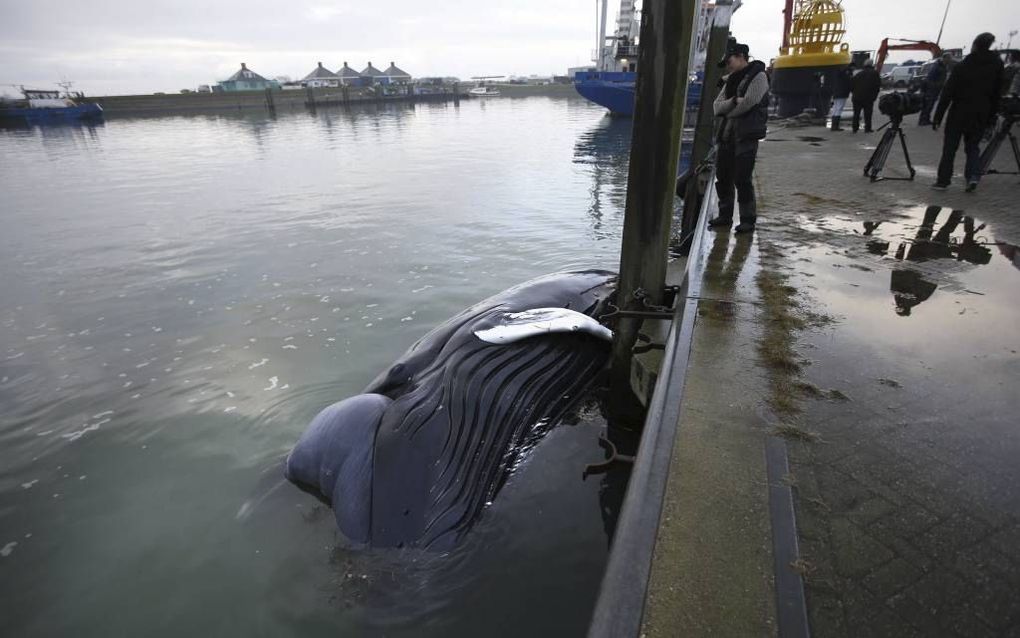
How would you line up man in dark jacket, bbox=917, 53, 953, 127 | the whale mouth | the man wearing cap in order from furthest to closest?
Result: man in dark jacket, bbox=917, 53, 953, 127, the man wearing cap, the whale mouth

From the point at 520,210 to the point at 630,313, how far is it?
928 cm

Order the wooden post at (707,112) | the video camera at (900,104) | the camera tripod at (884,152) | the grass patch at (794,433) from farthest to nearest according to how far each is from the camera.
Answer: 1. the wooden post at (707,112)
2. the camera tripod at (884,152)
3. the video camera at (900,104)
4. the grass patch at (794,433)

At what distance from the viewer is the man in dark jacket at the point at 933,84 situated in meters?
15.0

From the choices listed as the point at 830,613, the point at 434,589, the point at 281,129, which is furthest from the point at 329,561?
the point at 281,129

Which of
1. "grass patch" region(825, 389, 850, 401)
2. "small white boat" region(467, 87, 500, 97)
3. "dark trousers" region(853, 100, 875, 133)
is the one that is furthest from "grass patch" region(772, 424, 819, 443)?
"small white boat" region(467, 87, 500, 97)

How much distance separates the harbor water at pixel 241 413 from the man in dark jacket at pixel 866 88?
6870 mm

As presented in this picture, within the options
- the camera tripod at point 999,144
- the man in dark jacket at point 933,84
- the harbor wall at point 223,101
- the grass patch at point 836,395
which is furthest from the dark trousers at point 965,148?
the harbor wall at point 223,101

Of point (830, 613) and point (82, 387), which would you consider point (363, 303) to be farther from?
point (830, 613)

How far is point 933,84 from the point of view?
15.3 metres

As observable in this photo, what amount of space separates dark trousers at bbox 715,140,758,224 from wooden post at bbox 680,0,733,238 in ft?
5.27

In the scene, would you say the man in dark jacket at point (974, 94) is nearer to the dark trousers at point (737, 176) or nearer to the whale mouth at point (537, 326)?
the dark trousers at point (737, 176)

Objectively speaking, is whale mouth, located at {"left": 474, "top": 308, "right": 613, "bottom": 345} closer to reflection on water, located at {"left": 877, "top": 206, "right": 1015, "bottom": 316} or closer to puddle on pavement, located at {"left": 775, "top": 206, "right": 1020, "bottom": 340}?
puddle on pavement, located at {"left": 775, "top": 206, "right": 1020, "bottom": 340}

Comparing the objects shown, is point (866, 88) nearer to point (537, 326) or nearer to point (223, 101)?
point (537, 326)

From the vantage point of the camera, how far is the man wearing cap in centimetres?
534
